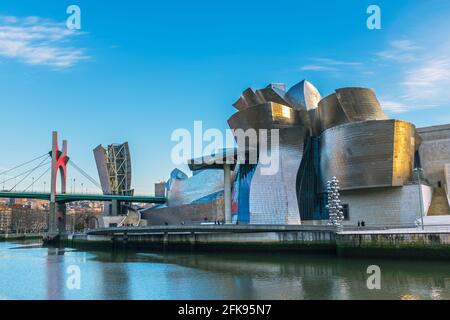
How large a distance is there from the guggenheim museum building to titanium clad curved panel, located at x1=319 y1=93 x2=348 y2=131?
0.09 metres

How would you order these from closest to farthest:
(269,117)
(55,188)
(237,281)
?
(237,281), (269,117), (55,188)

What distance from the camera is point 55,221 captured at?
61.1 m

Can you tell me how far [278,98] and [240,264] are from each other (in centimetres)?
2363

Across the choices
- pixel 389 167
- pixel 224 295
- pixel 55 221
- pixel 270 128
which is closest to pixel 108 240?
pixel 55 221

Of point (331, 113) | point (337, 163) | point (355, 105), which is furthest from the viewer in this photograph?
point (331, 113)

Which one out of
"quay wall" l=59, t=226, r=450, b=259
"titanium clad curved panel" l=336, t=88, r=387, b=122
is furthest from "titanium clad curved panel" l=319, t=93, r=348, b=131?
"quay wall" l=59, t=226, r=450, b=259

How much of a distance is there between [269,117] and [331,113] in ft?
19.1

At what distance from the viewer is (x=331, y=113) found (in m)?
40.8

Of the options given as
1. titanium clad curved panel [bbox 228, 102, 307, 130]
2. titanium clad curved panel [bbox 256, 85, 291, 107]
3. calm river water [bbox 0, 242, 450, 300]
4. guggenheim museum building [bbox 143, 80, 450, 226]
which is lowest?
calm river water [bbox 0, 242, 450, 300]

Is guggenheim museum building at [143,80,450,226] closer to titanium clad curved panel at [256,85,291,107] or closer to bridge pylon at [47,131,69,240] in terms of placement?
titanium clad curved panel at [256,85,291,107]

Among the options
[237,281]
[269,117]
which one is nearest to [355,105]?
[269,117]

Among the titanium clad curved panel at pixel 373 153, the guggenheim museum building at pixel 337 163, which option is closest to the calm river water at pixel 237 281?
the titanium clad curved panel at pixel 373 153

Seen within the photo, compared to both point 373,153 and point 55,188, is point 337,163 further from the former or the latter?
point 55,188

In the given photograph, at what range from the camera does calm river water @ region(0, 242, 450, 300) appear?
619 inches
